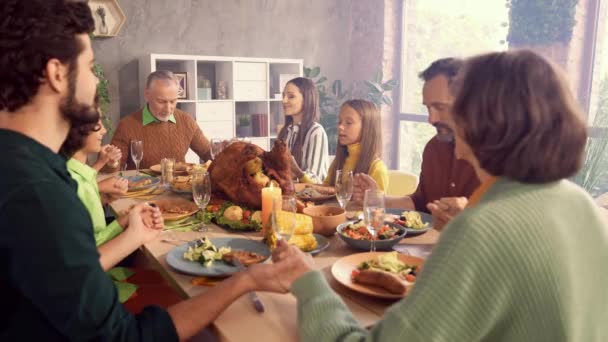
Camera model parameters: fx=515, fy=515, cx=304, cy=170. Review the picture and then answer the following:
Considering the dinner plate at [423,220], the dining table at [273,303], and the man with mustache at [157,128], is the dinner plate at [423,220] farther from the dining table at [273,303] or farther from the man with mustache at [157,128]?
the man with mustache at [157,128]

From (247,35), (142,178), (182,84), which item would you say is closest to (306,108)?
(142,178)

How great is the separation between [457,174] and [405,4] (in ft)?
15.1

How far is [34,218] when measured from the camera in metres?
1.05

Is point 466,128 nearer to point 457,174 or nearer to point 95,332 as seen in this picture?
point 95,332

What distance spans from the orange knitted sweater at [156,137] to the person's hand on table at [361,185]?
2229mm

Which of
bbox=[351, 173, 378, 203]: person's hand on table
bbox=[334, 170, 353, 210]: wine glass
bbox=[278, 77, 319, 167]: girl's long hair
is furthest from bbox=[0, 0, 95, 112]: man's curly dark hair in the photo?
bbox=[278, 77, 319, 167]: girl's long hair

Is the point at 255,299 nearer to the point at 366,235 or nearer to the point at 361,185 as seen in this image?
the point at 366,235

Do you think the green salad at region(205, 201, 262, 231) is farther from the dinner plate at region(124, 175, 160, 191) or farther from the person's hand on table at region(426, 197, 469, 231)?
the dinner plate at region(124, 175, 160, 191)

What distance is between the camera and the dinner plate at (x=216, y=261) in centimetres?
152

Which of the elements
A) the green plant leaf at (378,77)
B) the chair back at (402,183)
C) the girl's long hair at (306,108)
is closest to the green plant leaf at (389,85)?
the green plant leaf at (378,77)

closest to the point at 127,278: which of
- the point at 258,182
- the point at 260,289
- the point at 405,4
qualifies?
Result: the point at 258,182

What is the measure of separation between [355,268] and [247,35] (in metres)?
5.02

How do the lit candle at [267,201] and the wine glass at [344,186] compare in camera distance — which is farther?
the wine glass at [344,186]

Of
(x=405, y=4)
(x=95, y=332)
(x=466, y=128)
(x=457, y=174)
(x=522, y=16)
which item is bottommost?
(x=95, y=332)
